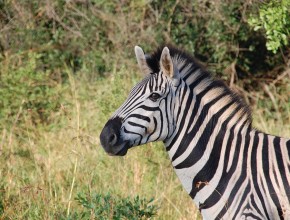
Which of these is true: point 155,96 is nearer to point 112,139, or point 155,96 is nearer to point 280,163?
point 112,139

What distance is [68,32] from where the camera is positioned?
12859 mm

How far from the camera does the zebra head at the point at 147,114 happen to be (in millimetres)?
5879

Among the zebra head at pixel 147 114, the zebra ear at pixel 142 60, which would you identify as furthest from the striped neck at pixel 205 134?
the zebra ear at pixel 142 60

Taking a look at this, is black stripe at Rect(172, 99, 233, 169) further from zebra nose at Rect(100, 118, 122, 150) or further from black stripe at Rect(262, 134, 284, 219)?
zebra nose at Rect(100, 118, 122, 150)

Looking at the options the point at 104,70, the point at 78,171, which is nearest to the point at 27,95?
the point at 104,70

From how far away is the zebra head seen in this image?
19.3ft

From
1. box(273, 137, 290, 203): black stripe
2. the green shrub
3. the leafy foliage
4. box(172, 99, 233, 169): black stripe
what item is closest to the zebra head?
box(172, 99, 233, 169): black stripe

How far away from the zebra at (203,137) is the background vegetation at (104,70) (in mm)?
1992

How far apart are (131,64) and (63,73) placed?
5.14 feet

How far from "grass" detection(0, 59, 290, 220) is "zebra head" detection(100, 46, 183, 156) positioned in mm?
742

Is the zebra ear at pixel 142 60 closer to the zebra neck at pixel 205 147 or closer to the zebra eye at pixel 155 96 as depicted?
the zebra eye at pixel 155 96

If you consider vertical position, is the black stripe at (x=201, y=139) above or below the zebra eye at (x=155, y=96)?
below

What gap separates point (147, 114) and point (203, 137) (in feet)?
1.69

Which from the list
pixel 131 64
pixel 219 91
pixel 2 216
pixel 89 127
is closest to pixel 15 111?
pixel 89 127
